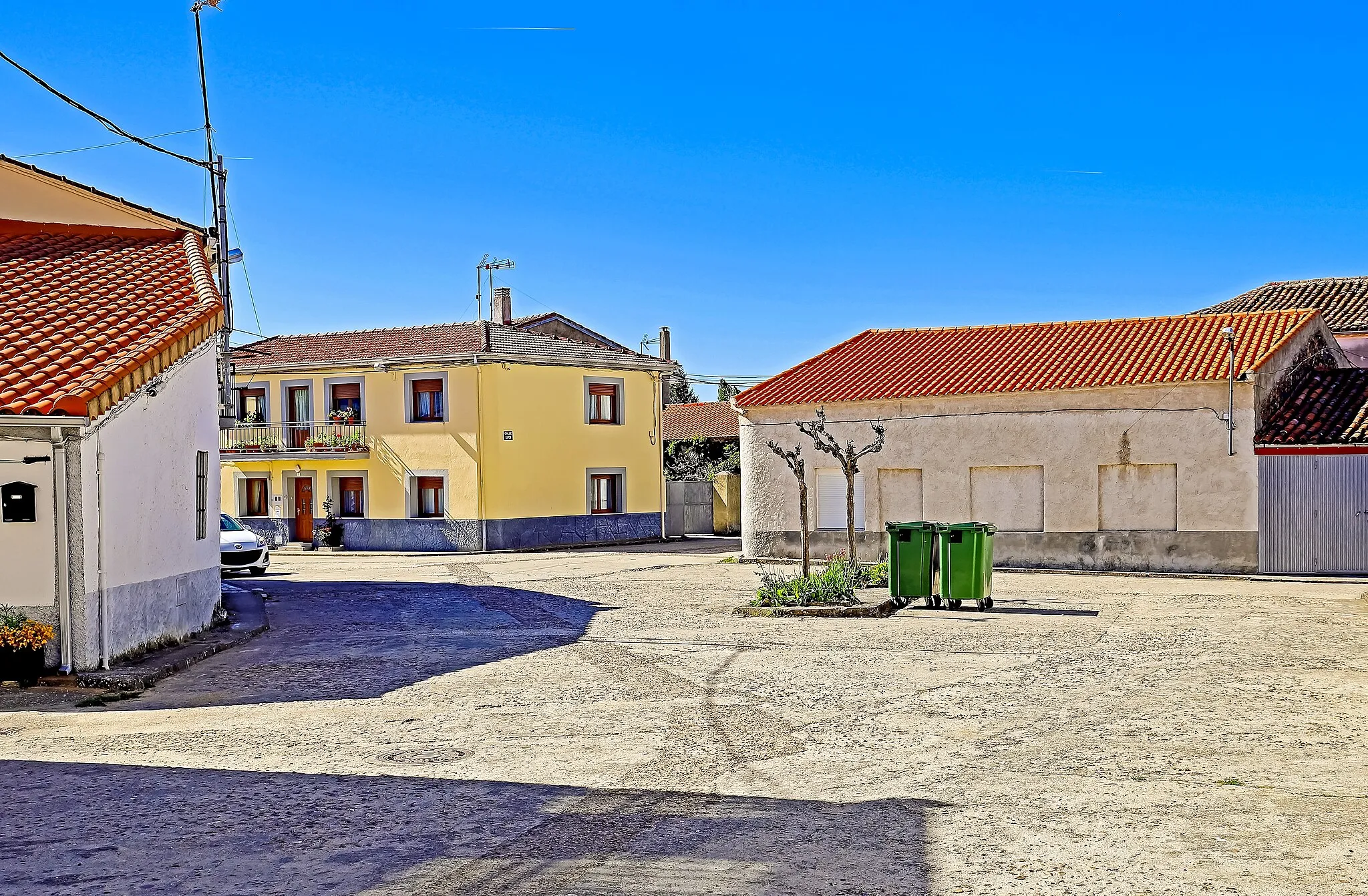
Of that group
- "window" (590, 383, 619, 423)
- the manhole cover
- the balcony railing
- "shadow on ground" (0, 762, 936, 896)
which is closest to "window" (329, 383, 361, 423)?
the balcony railing

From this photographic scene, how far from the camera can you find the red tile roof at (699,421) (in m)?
51.8

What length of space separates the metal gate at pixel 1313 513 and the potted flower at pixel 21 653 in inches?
791

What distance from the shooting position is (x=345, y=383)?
1459 inches

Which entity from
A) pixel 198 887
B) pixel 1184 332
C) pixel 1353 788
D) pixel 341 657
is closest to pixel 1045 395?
pixel 1184 332

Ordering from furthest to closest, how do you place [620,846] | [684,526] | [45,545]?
[684,526] → [45,545] → [620,846]

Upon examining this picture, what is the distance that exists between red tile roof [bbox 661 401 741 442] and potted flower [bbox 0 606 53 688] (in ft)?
123

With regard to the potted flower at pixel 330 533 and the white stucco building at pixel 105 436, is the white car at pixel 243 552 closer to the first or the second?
the white stucco building at pixel 105 436

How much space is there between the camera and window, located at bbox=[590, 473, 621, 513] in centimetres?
3756

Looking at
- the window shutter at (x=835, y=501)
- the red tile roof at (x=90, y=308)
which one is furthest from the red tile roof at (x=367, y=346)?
the red tile roof at (x=90, y=308)

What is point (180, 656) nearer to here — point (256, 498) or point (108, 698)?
point (108, 698)

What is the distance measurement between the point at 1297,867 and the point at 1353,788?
1820 millimetres

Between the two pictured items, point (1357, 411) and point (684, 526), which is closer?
point (1357, 411)

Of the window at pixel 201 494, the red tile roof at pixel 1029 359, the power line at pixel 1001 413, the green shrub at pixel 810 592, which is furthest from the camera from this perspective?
the red tile roof at pixel 1029 359

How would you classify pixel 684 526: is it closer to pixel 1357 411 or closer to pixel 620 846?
pixel 1357 411
